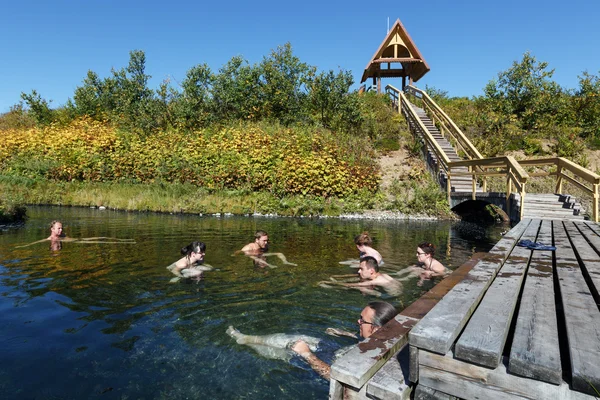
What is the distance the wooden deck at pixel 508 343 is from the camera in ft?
5.64

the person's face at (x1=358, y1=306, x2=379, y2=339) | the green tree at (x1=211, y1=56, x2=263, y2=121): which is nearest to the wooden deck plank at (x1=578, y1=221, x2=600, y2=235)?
the person's face at (x1=358, y1=306, x2=379, y2=339)

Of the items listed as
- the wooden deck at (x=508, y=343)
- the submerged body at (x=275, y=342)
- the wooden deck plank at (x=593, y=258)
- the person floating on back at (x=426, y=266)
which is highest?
the wooden deck plank at (x=593, y=258)

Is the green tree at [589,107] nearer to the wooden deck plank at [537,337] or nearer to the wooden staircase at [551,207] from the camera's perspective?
the wooden staircase at [551,207]

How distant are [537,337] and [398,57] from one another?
107ft

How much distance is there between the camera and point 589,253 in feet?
15.4

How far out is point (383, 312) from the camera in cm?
343

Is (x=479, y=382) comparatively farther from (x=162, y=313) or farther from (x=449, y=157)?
(x=449, y=157)

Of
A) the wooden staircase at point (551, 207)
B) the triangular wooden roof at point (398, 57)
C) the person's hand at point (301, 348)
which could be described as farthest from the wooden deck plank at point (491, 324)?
the triangular wooden roof at point (398, 57)

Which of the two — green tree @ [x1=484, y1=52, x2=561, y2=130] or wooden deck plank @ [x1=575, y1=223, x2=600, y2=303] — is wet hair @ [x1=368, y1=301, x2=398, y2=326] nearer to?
wooden deck plank @ [x1=575, y1=223, x2=600, y2=303]

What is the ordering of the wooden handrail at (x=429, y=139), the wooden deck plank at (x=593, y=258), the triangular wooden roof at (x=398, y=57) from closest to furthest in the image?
the wooden deck plank at (x=593, y=258) < the wooden handrail at (x=429, y=139) < the triangular wooden roof at (x=398, y=57)

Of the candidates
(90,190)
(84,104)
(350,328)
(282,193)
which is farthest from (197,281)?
(84,104)

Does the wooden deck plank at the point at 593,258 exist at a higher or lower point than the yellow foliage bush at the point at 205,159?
lower

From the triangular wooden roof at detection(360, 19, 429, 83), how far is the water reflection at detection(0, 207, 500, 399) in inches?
928

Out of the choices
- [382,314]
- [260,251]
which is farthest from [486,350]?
[260,251]
